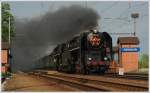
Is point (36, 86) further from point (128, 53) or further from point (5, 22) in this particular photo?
point (5, 22)

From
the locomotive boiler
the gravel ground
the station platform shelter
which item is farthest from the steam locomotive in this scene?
the station platform shelter

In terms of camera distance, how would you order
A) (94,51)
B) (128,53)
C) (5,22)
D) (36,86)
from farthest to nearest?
(5,22), (128,53), (94,51), (36,86)

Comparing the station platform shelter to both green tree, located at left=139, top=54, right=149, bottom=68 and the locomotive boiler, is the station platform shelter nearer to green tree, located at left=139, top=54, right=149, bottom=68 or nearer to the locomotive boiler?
green tree, located at left=139, top=54, right=149, bottom=68

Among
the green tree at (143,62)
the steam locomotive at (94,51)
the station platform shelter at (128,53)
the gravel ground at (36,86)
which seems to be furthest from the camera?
the green tree at (143,62)

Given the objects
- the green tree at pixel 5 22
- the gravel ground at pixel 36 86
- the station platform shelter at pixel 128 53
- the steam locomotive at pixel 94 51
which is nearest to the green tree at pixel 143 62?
the station platform shelter at pixel 128 53

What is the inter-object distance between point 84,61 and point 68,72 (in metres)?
10.7

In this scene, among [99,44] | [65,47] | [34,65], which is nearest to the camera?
[99,44]

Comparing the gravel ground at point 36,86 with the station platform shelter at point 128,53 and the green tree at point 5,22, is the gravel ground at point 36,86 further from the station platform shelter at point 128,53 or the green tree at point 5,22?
the green tree at point 5,22

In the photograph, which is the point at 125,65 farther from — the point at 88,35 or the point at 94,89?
the point at 94,89

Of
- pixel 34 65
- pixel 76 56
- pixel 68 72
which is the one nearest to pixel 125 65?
pixel 68 72

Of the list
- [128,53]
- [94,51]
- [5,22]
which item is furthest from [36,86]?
Answer: [5,22]

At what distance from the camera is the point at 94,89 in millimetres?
21344

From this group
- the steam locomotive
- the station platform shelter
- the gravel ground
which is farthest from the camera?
the station platform shelter

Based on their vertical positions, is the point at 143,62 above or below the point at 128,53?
below
